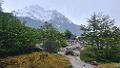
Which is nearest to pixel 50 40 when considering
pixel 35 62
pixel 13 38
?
pixel 13 38

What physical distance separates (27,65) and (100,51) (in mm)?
16283

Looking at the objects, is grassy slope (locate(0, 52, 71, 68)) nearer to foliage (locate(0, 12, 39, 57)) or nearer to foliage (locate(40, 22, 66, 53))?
foliage (locate(0, 12, 39, 57))

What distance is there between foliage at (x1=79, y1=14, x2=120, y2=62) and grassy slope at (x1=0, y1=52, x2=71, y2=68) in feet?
32.5

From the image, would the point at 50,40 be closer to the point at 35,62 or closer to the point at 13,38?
the point at 13,38

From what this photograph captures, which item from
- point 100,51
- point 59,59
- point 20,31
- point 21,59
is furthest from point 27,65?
point 100,51

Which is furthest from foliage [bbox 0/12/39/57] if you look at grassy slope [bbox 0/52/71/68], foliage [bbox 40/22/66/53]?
foliage [bbox 40/22/66/53]

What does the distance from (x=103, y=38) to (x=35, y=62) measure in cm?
1611

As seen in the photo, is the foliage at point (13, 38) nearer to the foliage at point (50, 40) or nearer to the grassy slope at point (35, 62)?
the grassy slope at point (35, 62)

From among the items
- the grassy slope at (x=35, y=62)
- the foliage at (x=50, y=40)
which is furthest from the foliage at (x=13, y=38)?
the foliage at (x=50, y=40)

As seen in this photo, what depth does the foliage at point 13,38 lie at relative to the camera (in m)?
44.6

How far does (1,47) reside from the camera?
44156 millimetres

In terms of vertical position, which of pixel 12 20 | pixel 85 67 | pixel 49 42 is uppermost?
pixel 12 20

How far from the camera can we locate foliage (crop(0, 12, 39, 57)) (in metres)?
44.6

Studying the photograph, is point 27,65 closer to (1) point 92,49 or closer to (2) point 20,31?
(2) point 20,31
